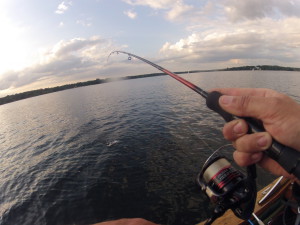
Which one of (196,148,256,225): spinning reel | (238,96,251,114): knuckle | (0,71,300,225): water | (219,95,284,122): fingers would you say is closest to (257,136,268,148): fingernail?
(219,95,284,122): fingers

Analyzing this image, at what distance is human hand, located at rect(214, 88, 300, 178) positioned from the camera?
1738mm

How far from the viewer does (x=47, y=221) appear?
8.22 m

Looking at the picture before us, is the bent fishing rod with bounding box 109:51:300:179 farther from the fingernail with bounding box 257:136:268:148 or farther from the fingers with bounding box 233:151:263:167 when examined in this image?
the fingers with bounding box 233:151:263:167

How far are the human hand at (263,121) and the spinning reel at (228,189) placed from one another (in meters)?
0.69

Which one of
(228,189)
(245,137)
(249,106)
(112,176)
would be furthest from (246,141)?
(112,176)

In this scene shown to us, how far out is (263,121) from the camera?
187 centimetres

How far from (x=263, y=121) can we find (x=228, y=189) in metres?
1.37

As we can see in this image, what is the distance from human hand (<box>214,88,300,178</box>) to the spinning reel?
689mm

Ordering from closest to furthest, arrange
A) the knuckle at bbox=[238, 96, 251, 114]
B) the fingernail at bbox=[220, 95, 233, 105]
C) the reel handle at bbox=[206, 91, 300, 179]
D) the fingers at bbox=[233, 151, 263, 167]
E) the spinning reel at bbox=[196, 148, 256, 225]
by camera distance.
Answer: the reel handle at bbox=[206, 91, 300, 179]
the knuckle at bbox=[238, 96, 251, 114]
the fingernail at bbox=[220, 95, 233, 105]
the fingers at bbox=[233, 151, 263, 167]
the spinning reel at bbox=[196, 148, 256, 225]

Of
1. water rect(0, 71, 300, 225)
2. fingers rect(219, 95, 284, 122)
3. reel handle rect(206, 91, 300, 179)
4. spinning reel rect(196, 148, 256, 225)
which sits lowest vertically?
water rect(0, 71, 300, 225)

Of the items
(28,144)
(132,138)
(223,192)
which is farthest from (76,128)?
(223,192)

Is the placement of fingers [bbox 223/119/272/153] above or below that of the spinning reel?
above

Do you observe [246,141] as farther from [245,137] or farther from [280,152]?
[280,152]

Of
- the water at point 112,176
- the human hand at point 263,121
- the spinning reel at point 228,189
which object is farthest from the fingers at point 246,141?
the water at point 112,176
